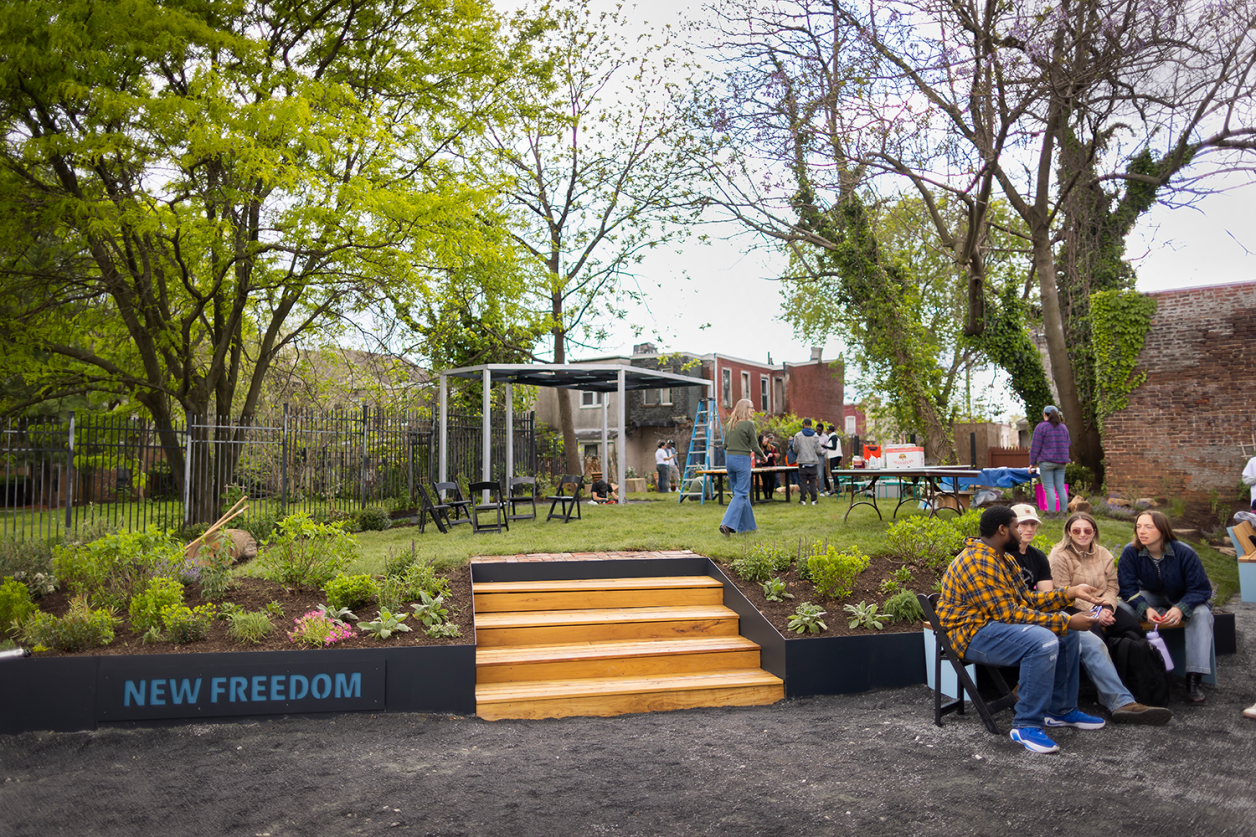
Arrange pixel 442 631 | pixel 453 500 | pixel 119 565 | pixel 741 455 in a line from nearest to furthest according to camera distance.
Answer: pixel 442 631
pixel 119 565
pixel 741 455
pixel 453 500

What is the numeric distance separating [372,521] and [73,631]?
7.10 metres

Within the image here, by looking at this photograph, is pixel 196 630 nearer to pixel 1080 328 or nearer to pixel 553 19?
pixel 1080 328

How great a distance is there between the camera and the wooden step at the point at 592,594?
7.01m

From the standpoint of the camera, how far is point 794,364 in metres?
41.4

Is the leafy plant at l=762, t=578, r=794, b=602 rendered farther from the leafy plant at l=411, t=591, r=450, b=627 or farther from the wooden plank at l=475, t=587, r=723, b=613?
the leafy plant at l=411, t=591, r=450, b=627

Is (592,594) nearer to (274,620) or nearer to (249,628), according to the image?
(274,620)

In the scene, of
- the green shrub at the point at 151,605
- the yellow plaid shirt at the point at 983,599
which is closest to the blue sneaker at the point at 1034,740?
the yellow plaid shirt at the point at 983,599

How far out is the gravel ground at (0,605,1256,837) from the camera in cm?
373

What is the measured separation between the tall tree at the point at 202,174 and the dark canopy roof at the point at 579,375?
2.63 metres

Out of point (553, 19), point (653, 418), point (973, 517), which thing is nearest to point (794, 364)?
point (653, 418)

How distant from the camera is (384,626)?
5797mm

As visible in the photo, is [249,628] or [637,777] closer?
[637,777]

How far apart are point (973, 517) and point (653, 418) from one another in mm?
28648

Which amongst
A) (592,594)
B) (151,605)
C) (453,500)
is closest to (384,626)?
(151,605)
